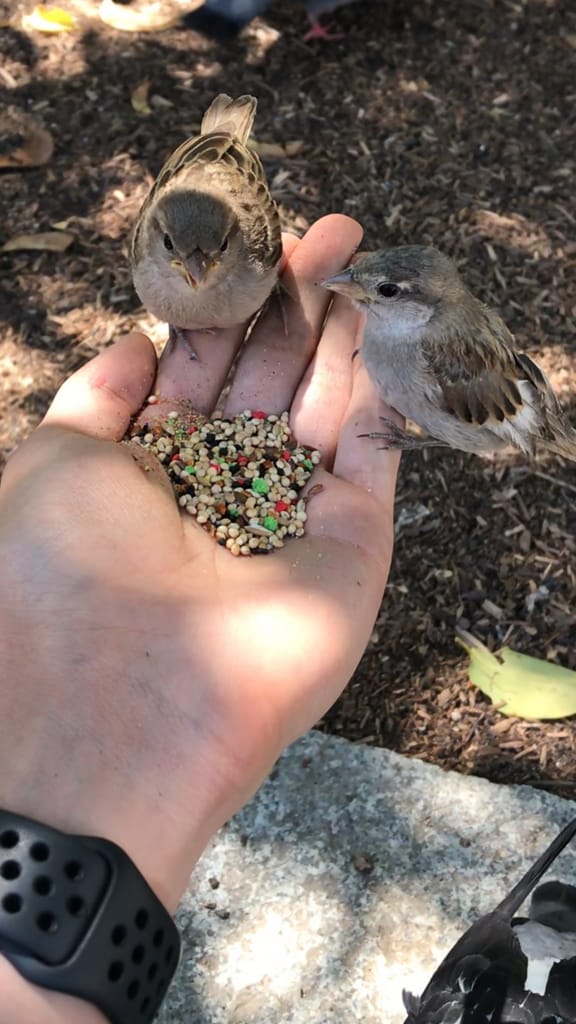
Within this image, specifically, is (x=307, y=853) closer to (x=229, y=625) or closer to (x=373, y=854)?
(x=373, y=854)

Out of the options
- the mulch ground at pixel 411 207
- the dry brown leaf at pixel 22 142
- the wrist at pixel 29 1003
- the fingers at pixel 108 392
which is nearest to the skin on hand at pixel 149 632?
the fingers at pixel 108 392

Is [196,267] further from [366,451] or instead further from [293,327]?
[366,451]

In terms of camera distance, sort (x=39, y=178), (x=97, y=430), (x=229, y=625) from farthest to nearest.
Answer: (x=39, y=178), (x=97, y=430), (x=229, y=625)

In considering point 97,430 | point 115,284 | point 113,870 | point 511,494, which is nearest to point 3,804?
point 113,870

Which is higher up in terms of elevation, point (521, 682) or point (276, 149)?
point (276, 149)

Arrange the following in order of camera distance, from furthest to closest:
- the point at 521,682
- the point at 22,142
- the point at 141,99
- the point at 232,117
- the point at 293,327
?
1. the point at 141,99
2. the point at 22,142
3. the point at 232,117
4. the point at 521,682
5. the point at 293,327

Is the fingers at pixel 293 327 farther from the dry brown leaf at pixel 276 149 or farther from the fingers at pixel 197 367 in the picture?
the dry brown leaf at pixel 276 149

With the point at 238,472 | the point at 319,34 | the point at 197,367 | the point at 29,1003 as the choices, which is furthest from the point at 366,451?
the point at 319,34
